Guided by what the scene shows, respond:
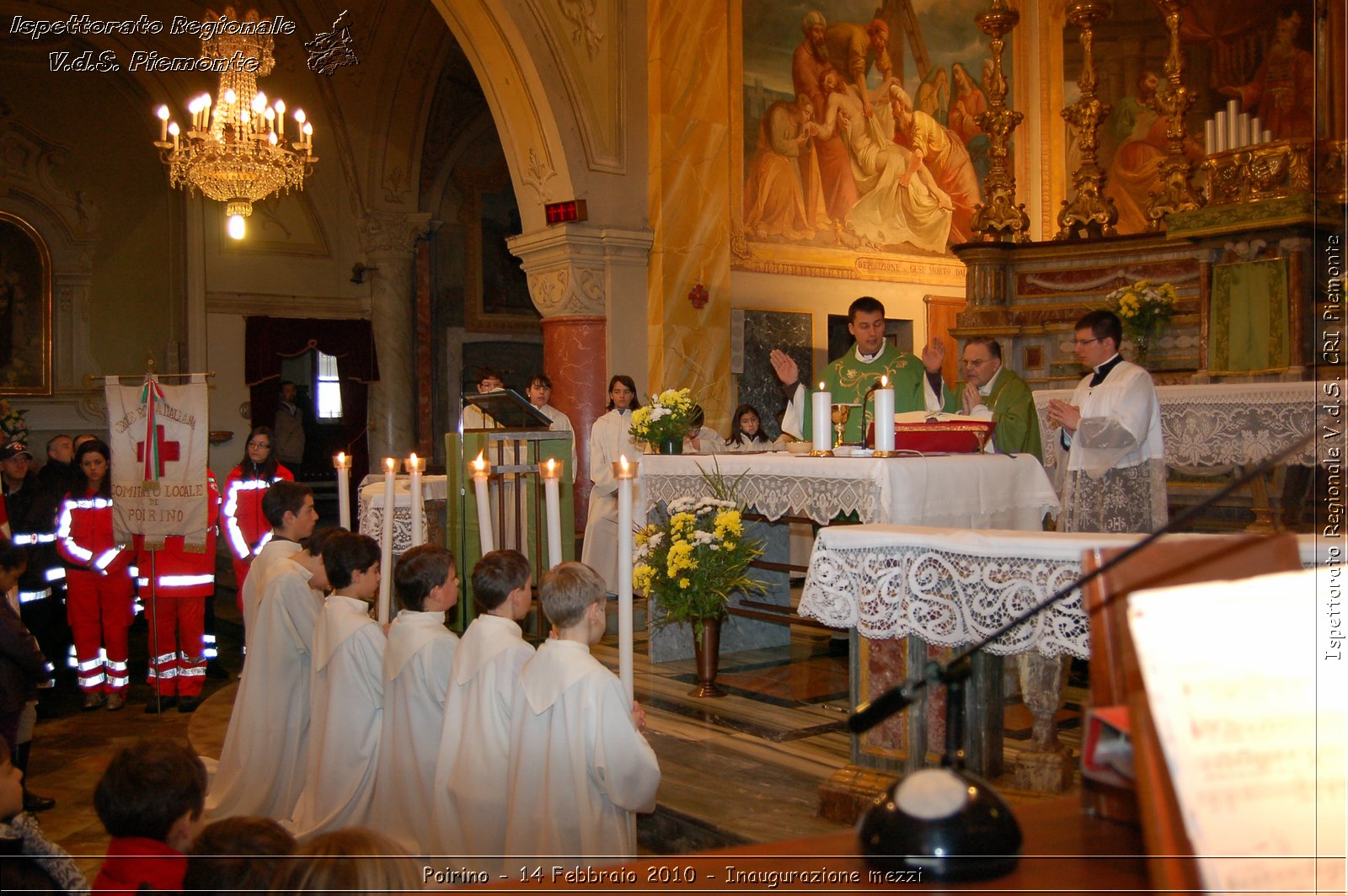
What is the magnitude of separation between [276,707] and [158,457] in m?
2.96

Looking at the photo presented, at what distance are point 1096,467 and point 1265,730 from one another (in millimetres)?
5189

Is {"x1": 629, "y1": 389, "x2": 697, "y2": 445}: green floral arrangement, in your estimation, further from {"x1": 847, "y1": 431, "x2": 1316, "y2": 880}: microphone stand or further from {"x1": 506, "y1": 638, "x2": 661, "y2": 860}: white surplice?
{"x1": 847, "y1": 431, "x2": 1316, "y2": 880}: microphone stand

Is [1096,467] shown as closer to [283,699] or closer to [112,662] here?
[283,699]

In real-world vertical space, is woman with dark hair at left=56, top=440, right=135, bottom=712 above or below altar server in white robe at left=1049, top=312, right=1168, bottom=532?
below

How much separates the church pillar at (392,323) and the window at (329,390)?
0.45m

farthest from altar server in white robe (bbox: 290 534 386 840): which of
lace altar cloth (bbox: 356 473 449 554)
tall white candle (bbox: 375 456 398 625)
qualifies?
lace altar cloth (bbox: 356 473 449 554)

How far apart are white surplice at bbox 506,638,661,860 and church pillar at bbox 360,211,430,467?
485 inches

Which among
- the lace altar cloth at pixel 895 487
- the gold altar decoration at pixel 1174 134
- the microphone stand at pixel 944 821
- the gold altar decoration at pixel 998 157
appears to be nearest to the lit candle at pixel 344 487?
the lace altar cloth at pixel 895 487

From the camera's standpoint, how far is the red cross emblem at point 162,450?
691 centimetres

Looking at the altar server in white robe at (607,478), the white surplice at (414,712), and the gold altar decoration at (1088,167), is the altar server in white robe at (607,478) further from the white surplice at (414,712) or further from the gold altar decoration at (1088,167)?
the gold altar decoration at (1088,167)

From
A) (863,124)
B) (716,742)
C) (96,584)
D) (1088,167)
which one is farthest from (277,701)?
(863,124)

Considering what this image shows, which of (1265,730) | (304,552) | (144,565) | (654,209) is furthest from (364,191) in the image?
(1265,730)

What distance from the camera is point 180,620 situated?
7.19 meters

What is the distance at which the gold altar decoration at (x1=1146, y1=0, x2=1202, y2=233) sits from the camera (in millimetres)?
10320
